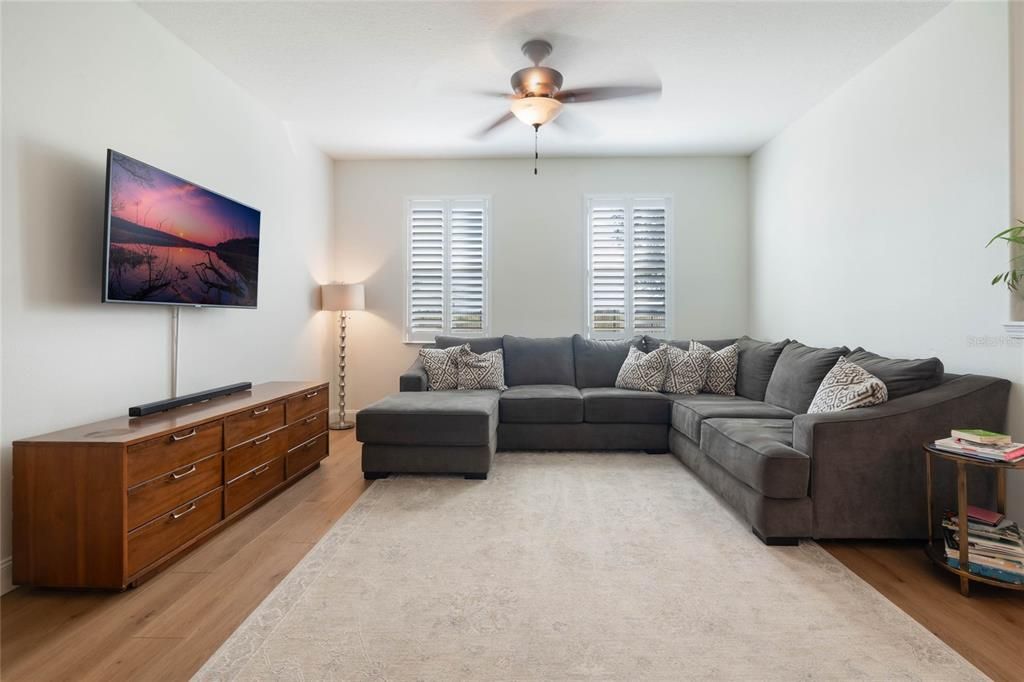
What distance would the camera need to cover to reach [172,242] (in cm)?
271

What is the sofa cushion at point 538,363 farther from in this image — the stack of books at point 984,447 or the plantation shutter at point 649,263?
the stack of books at point 984,447

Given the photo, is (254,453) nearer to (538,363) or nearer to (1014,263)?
(538,363)

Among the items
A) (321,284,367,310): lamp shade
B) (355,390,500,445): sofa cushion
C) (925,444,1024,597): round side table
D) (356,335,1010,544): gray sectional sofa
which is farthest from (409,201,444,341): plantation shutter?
(925,444,1024,597): round side table

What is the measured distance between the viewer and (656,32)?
114 inches

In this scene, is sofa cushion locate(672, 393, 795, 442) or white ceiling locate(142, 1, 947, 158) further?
sofa cushion locate(672, 393, 795, 442)

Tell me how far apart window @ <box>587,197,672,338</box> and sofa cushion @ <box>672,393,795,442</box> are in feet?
4.52

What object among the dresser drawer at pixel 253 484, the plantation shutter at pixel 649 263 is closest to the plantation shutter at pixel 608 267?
the plantation shutter at pixel 649 263

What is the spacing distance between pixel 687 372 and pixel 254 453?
11.2 feet

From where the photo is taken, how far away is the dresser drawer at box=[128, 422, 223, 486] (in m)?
2.01

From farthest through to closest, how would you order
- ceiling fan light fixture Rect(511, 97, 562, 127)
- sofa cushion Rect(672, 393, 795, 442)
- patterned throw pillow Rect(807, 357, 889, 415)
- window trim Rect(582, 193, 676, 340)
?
window trim Rect(582, 193, 676, 340) < sofa cushion Rect(672, 393, 795, 442) < ceiling fan light fixture Rect(511, 97, 562, 127) < patterned throw pillow Rect(807, 357, 889, 415)

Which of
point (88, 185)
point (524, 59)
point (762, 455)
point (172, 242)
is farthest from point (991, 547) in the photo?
point (88, 185)

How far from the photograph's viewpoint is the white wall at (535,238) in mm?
5289

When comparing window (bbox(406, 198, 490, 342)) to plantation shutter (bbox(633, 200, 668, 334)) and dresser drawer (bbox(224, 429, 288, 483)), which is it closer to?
plantation shutter (bbox(633, 200, 668, 334))

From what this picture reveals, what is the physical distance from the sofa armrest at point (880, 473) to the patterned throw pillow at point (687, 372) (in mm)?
1875
